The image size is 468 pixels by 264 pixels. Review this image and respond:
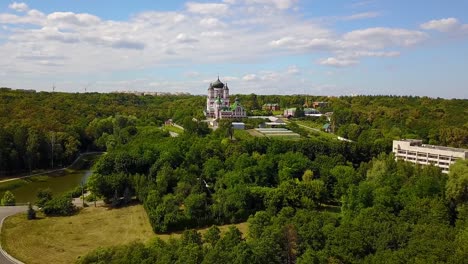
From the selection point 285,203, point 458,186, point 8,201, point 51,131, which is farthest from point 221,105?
point 458,186

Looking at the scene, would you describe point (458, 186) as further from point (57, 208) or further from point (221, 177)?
point (57, 208)

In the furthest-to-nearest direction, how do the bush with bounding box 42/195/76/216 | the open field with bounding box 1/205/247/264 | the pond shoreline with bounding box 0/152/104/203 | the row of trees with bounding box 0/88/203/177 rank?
the row of trees with bounding box 0/88/203/177 → the pond shoreline with bounding box 0/152/104/203 → the bush with bounding box 42/195/76/216 → the open field with bounding box 1/205/247/264

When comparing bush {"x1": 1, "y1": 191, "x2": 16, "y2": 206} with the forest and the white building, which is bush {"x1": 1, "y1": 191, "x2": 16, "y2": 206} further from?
the white building

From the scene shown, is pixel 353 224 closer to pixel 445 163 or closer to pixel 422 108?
pixel 445 163

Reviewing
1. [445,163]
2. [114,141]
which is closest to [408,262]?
[445,163]

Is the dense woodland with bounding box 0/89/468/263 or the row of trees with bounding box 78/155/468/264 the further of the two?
the dense woodland with bounding box 0/89/468/263

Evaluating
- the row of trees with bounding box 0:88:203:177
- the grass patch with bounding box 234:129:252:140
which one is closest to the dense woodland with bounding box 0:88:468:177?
the row of trees with bounding box 0:88:203:177
